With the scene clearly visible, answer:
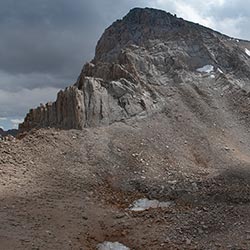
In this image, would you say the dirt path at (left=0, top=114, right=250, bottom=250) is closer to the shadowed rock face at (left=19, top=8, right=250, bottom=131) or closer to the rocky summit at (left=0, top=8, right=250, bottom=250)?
the rocky summit at (left=0, top=8, right=250, bottom=250)

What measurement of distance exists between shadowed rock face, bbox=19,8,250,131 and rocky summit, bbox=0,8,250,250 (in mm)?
86

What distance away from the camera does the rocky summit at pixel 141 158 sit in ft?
45.3

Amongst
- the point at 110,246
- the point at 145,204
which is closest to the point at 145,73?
the point at 145,204

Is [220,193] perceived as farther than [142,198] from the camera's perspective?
No

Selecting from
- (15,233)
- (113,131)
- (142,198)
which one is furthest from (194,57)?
(15,233)

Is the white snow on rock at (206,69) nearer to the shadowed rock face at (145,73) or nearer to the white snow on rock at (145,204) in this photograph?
the shadowed rock face at (145,73)

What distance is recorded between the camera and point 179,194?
17.1 meters

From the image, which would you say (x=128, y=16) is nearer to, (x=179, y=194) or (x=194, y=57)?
(x=194, y=57)

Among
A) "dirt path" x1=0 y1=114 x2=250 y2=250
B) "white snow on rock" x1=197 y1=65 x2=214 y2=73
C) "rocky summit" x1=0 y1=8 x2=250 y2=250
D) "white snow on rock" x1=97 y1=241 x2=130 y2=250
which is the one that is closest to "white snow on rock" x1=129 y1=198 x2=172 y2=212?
"rocky summit" x1=0 y1=8 x2=250 y2=250

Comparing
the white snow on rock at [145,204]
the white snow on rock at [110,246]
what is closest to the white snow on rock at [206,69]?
the white snow on rock at [145,204]

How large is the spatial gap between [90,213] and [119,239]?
2.11 meters

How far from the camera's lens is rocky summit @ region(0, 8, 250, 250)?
13797 mm

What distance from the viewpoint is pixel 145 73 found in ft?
103

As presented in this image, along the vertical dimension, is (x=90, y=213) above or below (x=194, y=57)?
below
